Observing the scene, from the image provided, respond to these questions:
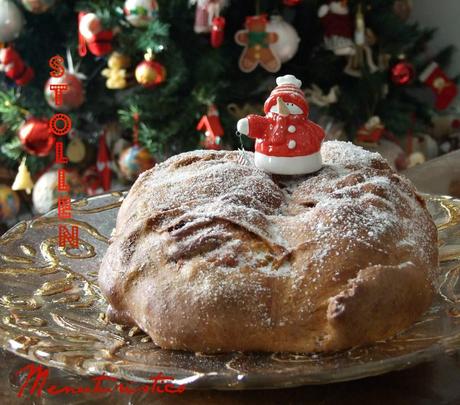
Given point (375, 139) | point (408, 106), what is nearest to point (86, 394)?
point (375, 139)

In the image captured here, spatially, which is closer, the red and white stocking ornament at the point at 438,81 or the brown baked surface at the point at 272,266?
the brown baked surface at the point at 272,266

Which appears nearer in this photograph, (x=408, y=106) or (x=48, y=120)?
(x=48, y=120)

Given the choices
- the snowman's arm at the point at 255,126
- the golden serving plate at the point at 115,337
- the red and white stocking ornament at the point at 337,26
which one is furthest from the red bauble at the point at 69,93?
the snowman's arm at the point at 255,126

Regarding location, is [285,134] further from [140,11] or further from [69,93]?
[69,93]

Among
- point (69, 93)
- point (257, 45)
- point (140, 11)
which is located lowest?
point (69, 93)

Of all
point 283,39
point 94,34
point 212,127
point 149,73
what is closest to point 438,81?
point 283,39

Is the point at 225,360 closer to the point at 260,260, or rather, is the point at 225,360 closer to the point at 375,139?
the point at 260,260

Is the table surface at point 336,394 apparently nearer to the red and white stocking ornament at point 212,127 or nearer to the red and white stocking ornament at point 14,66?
the red and white stocking ornament at point 212,127
